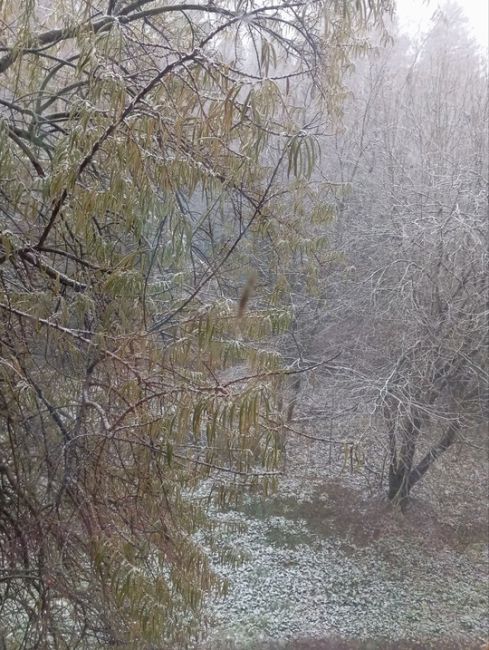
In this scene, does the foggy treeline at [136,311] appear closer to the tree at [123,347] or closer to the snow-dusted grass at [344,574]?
the tree at [123,347]

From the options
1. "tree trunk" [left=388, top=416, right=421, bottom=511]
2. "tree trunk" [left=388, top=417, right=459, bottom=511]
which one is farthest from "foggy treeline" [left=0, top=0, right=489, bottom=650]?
"tree trunk" [left=388, top=417, right=459, bottom=511]

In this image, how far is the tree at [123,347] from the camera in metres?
2.06

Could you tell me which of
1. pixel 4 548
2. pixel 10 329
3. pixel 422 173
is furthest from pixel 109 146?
pixel 422 173

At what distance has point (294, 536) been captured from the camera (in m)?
8.73

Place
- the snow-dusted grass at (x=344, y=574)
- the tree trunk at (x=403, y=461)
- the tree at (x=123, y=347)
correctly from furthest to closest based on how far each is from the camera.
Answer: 1. the tree trunk at (x=403, y=461)
2. the snow-dusted grass at (x=344, y=574)
3. the tree at (x=123, y=347)

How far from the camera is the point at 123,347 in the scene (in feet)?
7.72

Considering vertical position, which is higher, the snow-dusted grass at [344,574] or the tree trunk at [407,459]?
the tree trunk at [407,459]

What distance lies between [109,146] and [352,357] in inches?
300

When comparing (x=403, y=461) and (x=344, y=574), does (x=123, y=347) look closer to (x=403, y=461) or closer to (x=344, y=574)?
(x=344, y=574)

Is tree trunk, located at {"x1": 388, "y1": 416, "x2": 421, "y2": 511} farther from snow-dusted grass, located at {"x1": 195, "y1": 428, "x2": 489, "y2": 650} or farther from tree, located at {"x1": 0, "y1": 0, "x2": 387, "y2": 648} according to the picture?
tree, located at {"x1": 0, "y1": 0, "x2": 387, "y2": 648}

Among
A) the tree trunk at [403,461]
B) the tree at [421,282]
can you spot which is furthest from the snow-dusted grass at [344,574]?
the tree at [421,282]

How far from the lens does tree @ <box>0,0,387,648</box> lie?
6.77 ft

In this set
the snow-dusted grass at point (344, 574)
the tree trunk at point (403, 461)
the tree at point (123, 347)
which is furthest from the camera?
the tree trunk at point (403, 461)

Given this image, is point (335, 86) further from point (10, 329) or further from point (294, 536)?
point (294, 536)
